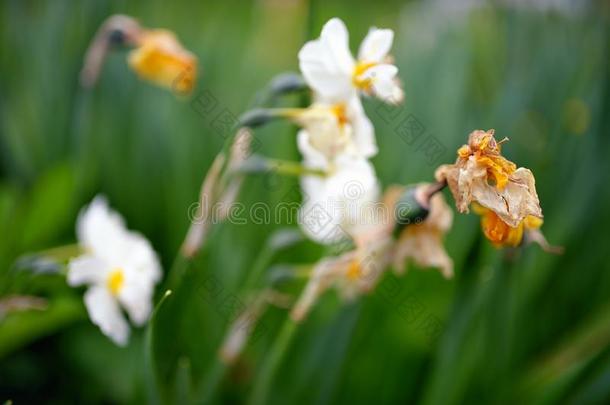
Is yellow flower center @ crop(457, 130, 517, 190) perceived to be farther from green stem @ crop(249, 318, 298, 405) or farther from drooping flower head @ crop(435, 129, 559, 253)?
green stem @ crop(249, 318, 298, 405)

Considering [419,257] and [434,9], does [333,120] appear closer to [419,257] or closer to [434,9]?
[419,257]

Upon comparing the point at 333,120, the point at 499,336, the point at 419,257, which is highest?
the point at 333,120

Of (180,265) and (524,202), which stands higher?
(524,202)

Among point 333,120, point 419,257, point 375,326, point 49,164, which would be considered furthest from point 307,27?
point 49,164

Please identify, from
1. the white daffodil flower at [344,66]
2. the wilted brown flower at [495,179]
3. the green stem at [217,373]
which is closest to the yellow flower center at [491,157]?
the wilted brown flower at [495,179]

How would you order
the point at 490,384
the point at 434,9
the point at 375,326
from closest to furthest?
1. the point at 490,384
2. the point at 375,326
3. the point at 434,9
